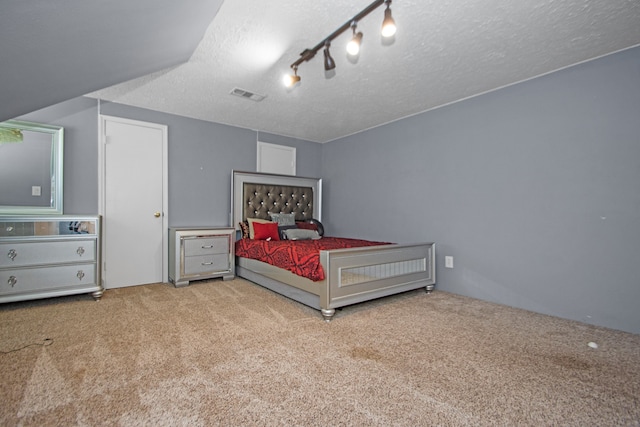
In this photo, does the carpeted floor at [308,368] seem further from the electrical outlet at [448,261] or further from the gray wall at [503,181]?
the electrical outlet at [448,261]

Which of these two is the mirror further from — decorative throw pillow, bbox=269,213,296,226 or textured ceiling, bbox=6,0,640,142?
decorative throw pillow, bbox=269,213,296,226

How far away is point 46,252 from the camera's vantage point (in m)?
2.70

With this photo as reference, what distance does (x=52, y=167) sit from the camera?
3066 millimetres

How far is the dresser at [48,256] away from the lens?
8.39 feet

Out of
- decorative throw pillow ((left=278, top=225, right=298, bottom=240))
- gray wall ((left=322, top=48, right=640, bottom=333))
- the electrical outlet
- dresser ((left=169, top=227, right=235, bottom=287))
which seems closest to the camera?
gray wall ((left=322, top=48, right=640, bottom=333))

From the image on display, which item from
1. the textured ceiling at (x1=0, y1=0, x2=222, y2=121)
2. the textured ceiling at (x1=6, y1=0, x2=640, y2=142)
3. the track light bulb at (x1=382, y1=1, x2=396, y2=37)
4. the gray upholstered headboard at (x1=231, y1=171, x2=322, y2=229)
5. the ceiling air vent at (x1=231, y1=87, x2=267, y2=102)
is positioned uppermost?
the ceiling air vent at (x1=231, y1=87, x2=267, y2=102)

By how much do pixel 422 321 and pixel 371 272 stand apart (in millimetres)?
599

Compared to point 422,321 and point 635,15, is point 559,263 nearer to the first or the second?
point 422,321

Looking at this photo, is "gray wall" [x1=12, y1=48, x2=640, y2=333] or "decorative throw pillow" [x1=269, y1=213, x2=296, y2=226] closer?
"gray wall" [x1=12, y1=48, x2=640, y2=333]

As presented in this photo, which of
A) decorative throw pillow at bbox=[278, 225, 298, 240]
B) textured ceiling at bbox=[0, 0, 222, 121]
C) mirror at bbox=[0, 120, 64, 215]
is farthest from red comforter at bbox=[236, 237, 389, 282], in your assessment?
mirror at bbox=[0, 120, 64, 215]

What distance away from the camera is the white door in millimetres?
3418

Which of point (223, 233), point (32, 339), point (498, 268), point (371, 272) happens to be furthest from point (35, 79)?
point (498, 268)

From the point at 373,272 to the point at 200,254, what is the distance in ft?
7.15

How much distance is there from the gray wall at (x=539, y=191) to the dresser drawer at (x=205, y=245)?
2309mm
